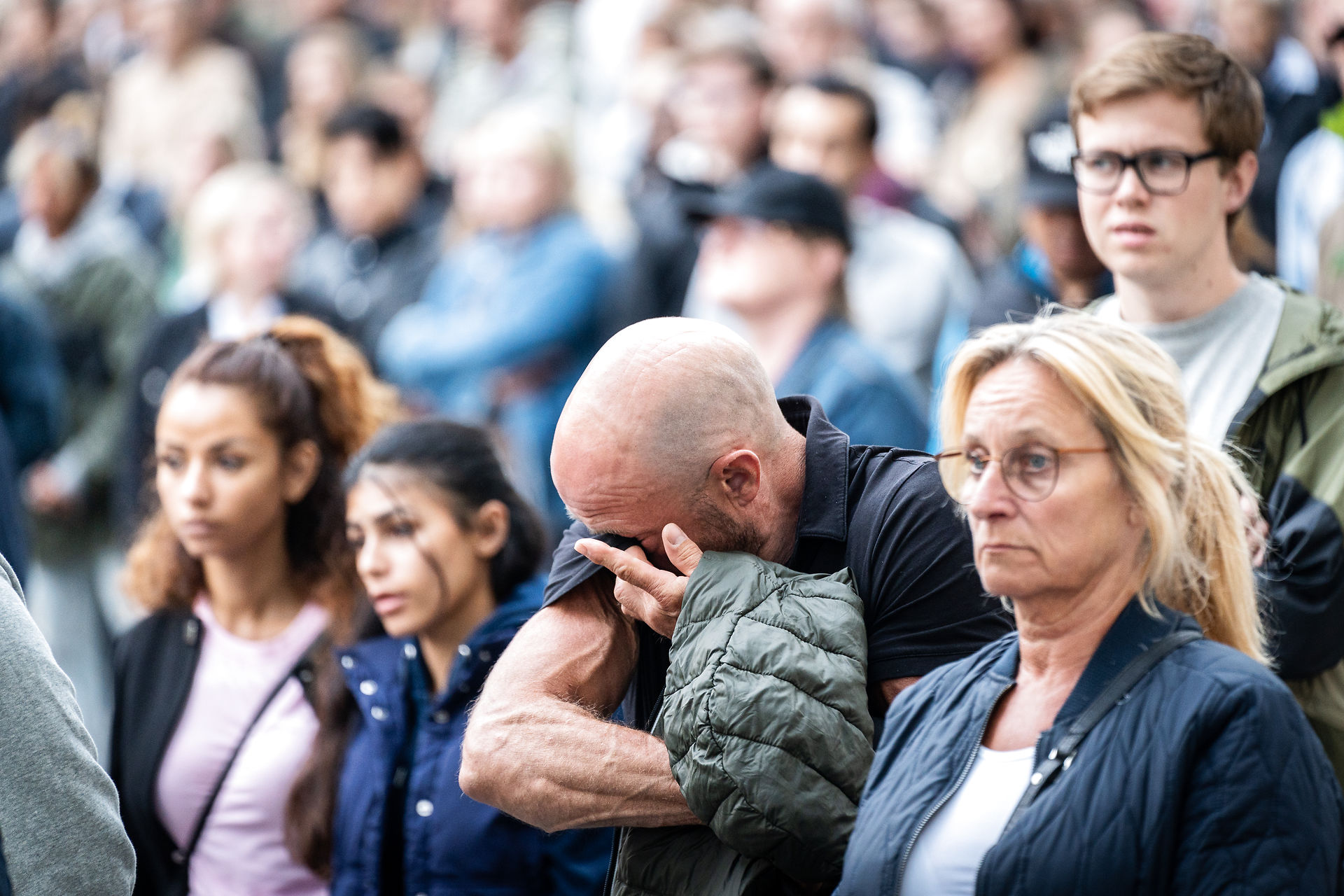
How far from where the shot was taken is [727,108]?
6.79 m

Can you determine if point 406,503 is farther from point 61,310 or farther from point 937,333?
point 61,310

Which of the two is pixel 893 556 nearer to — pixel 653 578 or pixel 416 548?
pixel 653 578

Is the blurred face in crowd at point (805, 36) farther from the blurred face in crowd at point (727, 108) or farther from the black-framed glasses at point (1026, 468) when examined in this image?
the black-framed glasses at point (1026, 468)

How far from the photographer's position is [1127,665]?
2.30m

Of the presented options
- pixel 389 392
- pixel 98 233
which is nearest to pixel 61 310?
pixel 98 233

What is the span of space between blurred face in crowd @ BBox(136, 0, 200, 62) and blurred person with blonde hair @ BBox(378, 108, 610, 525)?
4391 mm

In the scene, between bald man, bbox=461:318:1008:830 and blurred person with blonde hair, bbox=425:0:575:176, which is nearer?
bald man, bbox=461:318:1008:830

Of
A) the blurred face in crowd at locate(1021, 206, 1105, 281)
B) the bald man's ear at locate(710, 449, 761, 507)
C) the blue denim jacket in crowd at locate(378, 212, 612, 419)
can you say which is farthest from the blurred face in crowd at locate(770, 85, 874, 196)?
the bald man's ear at locate(710, 449, 761, 507)

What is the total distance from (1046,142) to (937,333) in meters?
1.40

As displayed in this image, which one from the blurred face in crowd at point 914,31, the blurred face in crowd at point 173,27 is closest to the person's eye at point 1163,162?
the blurred face in crowd at point 914,31

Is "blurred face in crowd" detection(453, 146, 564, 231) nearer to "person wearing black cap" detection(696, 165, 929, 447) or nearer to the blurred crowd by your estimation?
the blurred crowd

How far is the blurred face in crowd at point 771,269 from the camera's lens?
5230 millimetres

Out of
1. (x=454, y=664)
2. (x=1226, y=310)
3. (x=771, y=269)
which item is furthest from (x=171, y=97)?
(x=1226, y=310)

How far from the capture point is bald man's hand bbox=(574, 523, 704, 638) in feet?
8.82
